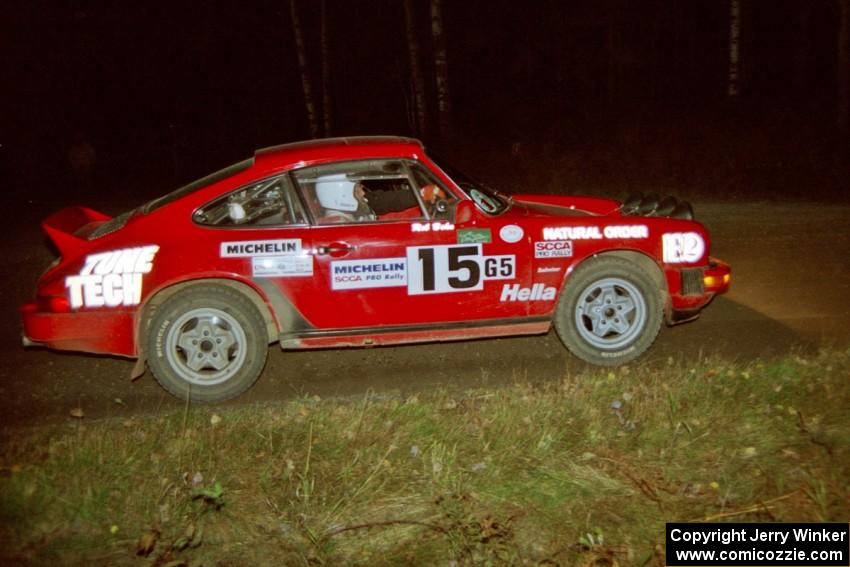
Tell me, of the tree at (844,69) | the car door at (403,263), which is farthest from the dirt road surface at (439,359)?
the tree at (844,69)

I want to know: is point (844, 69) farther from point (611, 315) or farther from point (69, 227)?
point (69, 227)

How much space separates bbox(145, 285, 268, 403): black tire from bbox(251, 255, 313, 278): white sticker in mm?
231

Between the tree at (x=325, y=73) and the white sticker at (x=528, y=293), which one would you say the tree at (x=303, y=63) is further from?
the white sticker at (x=528, y=293)

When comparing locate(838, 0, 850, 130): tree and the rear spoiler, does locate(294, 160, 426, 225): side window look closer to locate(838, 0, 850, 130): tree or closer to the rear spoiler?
the rear spoiler

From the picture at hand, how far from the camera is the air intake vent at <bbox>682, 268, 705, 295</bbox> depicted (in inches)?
242

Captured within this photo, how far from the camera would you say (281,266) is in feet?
18.8

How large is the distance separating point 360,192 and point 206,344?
1.53m

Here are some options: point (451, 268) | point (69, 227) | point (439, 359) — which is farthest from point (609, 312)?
point (69, 227)

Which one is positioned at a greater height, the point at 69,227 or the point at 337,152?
the point at 337,152

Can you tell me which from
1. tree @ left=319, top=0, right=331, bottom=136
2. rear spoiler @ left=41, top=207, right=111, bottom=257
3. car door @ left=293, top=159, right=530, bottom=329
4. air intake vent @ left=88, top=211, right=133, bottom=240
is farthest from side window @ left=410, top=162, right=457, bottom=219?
tree @ left=319, top=0, right=331, bottom=136

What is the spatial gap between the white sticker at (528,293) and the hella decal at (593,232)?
36 cm

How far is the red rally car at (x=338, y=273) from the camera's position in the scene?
569cm

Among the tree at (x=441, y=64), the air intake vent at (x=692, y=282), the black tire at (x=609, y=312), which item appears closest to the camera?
the black tire at (x=609, y=312)

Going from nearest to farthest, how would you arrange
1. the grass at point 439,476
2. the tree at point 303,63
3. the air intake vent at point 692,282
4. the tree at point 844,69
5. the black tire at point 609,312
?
the grass at point 439,476 → the black tire at point 609,312 → the air intake vent at point 692,282 → the tree at point 844,69 → the tree at point 303,63
